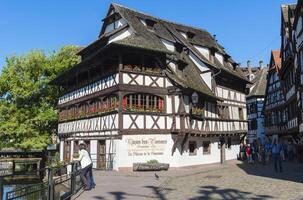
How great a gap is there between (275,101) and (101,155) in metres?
25.8

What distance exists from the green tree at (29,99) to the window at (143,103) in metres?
15.2

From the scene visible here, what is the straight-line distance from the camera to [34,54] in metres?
39.8

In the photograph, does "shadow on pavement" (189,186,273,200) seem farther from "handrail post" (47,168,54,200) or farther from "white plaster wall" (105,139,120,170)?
"white plaster wall" (105,139,120,170)

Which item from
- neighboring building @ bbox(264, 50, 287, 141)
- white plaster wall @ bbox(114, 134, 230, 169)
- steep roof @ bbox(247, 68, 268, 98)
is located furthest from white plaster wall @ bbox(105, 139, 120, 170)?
steep roof @ bbox(247, 68, 268, 98)

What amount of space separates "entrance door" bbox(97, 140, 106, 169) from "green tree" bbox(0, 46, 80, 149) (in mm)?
12598

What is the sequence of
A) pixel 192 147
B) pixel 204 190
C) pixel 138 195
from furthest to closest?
pixel 192 147 → pixel 204 190 → pixel 138 195

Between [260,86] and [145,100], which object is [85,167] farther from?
[260,86]

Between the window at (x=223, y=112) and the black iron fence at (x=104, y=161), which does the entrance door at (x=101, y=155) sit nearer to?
the black iron fence at (x=104, y=161)

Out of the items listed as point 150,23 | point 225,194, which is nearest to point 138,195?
point 225,194

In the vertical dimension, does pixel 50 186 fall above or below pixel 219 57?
below

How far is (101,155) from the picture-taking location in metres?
26.7

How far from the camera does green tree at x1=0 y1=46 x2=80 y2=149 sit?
37.6 meters

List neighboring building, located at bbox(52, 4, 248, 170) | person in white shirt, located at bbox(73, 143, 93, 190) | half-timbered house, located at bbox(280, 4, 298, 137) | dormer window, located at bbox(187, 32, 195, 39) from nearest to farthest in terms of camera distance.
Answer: person in white shirt, located at bbox(73, 143, 93, 190) → neighboring building, located at bbox(52, 4, 248, 170) → half-timbered house, located at bbox(280, 4, 298, 137) → dormer window, located at bbox(187, 32, 195, 39)

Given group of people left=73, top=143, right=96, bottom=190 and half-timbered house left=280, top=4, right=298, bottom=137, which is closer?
group of people left=73, top=143, right=96, bottom=190
